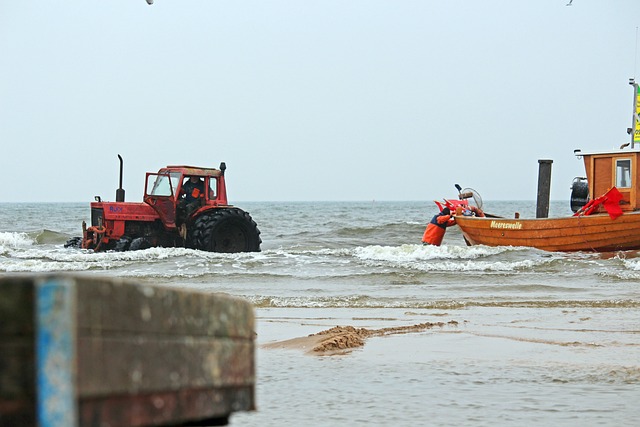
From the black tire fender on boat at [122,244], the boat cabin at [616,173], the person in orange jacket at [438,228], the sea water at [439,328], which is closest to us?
the sea water at [439,328]

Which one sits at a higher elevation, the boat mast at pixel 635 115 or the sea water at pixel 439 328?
the boat mast at pixel 635 115

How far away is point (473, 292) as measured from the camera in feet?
39.5

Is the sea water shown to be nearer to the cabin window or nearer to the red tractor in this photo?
the red tractor

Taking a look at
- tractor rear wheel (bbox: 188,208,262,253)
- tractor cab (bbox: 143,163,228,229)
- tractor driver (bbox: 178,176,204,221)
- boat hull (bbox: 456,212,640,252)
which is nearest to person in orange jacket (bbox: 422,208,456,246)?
boat hull (bbox: 456,212,640,252)

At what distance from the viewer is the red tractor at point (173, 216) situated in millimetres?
17531

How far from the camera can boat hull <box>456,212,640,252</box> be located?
18.2 m

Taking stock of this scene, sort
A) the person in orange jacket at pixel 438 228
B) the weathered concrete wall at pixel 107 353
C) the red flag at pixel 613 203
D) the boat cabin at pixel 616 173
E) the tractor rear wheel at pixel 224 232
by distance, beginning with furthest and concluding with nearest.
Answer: the person in orange jacket at pixel 438 228, the boat cabin at pixel 616 173, the red flag at pixel 613 203, the tractor rear wheel at pixel 224 232, the weathered concrete wall at pixel 107 353

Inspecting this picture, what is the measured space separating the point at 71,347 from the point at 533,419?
3.22 m

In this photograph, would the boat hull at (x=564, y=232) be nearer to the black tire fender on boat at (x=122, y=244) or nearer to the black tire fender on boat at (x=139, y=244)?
the black tire fender on boat at (x=139, y=244)

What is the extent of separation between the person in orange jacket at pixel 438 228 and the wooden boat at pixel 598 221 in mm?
1194

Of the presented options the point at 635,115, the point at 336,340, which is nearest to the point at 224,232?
the point at 635,115

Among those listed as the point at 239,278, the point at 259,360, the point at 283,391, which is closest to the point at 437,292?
the point at 239,278

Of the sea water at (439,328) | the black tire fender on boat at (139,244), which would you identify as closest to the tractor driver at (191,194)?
the black tire fender on boat at (139,244)

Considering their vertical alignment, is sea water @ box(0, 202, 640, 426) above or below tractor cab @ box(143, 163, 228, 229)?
below
